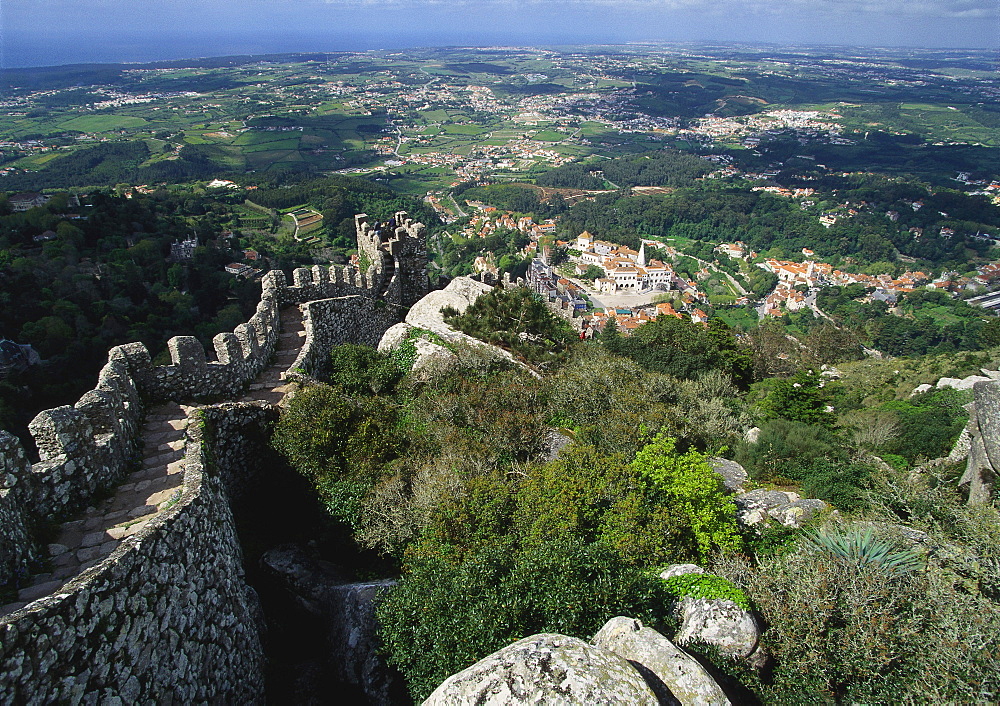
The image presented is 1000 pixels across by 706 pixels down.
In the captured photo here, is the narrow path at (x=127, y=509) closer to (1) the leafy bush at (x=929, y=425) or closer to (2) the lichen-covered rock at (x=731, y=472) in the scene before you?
(2) the lichen-covered rock at (x=731, y=472)

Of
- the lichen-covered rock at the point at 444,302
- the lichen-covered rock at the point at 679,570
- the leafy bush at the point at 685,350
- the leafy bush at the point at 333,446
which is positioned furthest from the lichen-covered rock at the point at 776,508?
the leafy bush at the point at 685,350

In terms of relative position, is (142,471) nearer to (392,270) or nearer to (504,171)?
(392,270)

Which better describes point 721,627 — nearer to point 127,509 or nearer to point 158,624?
point 158,624

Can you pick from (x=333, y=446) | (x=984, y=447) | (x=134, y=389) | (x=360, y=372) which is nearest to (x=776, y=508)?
(x=984, y=447)

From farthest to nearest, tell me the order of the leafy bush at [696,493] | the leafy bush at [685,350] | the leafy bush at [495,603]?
the leafy bush at [685,350] < the leafy bush at [696,493] < the leafy bush at [495,603]

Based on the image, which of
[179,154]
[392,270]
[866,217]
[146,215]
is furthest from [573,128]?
[392,270]

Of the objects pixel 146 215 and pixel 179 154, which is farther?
pixel 179 154
